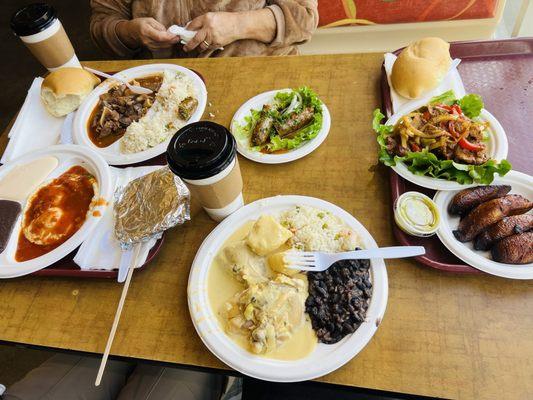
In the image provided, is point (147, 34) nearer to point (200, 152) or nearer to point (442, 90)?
point (200, 152)

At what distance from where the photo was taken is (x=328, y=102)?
1859 millimetres

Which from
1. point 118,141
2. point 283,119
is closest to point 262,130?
point 283,119

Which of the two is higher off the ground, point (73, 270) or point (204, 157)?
point (204, 157)

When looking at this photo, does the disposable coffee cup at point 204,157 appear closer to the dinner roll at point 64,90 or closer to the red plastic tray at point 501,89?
the red plastic tray at point 501,89

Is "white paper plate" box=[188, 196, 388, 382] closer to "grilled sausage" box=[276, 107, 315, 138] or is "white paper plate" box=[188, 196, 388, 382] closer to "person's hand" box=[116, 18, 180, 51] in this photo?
"grilled sausage" box=[276, 107, 315, 138]

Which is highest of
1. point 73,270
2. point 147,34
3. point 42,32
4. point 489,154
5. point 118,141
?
point 42,32

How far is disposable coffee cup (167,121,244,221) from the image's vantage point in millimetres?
1183

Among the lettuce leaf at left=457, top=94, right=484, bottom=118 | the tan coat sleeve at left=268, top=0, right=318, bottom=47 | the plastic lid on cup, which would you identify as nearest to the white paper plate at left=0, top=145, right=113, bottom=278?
the plastic lid on cup

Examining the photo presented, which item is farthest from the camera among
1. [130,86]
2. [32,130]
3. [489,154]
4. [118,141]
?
[130,86]

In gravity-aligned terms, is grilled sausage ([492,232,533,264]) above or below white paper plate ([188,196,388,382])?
above

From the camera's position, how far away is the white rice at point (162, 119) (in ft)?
5.83

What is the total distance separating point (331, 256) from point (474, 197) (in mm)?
572

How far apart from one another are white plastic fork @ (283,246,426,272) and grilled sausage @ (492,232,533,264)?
25 cm

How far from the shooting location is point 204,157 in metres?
1.19
